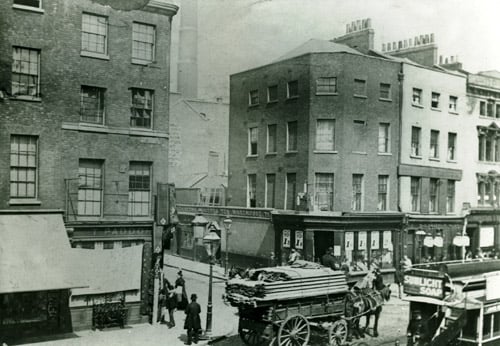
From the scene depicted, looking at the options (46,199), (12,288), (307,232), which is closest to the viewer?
(12,288)

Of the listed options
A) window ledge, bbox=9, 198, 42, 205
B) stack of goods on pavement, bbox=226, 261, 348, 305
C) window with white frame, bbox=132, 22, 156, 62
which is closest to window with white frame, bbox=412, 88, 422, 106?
window with white frame, bbox=132, 22, 156, 62

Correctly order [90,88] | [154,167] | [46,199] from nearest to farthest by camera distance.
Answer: [46,199], [90,88], [154,167]

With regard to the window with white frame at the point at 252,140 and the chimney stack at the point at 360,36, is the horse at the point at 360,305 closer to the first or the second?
the window with white frame at the point at 252,140

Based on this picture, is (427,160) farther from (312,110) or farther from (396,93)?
(312,110)

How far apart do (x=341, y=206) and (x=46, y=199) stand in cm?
1461

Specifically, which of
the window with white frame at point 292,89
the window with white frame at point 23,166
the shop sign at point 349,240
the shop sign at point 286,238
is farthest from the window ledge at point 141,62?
the shop sign at point 349,240

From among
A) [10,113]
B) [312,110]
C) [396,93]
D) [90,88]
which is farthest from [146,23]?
[396,93]

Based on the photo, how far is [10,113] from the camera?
14.7m

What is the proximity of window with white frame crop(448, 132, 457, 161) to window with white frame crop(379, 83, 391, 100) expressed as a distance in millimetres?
4948

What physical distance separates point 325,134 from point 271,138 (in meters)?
3.17

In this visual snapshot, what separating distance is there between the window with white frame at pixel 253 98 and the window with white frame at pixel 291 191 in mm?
4426

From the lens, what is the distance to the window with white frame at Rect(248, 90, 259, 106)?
92.4 ft

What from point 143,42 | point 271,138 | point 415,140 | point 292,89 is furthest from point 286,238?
point 143,42

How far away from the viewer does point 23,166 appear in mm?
15062
